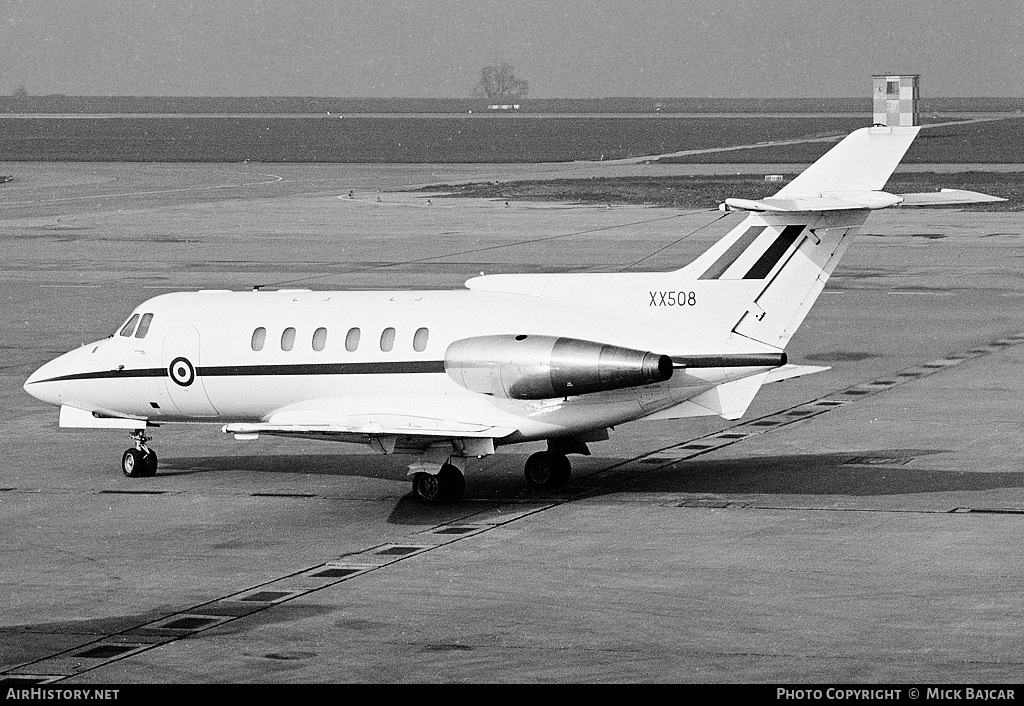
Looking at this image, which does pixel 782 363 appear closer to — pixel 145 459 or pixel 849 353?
pixel 145 459

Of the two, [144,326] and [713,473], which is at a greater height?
[144,326]

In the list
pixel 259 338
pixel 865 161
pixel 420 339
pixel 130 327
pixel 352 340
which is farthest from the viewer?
pixel 130 327

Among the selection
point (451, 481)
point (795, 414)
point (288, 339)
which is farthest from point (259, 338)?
point (795, 414)

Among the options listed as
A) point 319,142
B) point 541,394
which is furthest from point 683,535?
point 319,142

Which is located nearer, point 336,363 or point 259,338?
point 336,363

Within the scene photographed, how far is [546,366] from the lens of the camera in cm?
2105

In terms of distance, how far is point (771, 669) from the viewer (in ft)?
47.7

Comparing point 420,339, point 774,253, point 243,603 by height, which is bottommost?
point 243,603

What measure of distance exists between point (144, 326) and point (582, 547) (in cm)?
828

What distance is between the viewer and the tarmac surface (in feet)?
50.1

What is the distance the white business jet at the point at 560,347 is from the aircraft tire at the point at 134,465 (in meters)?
2.11

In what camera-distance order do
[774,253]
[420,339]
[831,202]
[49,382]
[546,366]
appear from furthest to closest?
1. [49,382]
2. [420,339]
3. [774,253]
4. [831,202]
5. [546,366]

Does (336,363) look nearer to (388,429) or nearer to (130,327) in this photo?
(388,429)

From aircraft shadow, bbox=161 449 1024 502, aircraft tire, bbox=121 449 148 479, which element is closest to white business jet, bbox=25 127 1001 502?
aircraft shadow, bbox=161 449 1024 502
